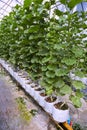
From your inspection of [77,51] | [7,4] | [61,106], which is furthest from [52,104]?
[7,4]

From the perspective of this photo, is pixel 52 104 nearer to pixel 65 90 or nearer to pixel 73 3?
pixel 65 90

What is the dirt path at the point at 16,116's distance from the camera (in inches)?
109

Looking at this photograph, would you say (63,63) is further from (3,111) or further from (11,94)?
(11,94)

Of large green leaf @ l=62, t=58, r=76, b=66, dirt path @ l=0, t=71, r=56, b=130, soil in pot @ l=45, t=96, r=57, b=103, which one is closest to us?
large green leaf @ l=62, t=58, r=76, b=66

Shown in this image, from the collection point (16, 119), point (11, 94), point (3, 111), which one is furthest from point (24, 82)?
point (16, 119)

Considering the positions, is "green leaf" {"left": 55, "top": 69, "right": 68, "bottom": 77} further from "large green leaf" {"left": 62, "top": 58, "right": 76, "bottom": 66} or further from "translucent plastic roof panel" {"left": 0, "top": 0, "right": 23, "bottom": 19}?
"translucent plastic roof panel" {"left": 0, "top": 0, "right": 23, "bottom": 19}

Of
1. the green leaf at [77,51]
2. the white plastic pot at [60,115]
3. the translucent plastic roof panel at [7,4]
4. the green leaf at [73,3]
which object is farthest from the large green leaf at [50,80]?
the translucent plastic roof panel at [7,4]

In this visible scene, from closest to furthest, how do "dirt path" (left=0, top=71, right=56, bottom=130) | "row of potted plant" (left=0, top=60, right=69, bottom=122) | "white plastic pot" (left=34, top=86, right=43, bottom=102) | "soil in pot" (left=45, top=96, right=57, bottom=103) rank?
"row of potted plant" (left=0, top=60, right=69, bottom=122)
"dirt path" (left=0, top=71, right=56, bottom=130)
"soil in pot" (left=45, top=96, right=57, bottom=103)
"white plastic pot" (left=34, top=86, right=43, bottom=102)

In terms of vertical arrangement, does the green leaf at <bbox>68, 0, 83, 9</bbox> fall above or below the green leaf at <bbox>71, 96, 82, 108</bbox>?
above

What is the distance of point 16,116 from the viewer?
308 cm

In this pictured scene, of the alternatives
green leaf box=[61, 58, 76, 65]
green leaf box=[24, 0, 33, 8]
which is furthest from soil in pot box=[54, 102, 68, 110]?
green leaf box=[24, 0, 33, 8]

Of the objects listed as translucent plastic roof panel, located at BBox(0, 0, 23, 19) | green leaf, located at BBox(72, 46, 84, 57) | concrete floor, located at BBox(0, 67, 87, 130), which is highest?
translucent plastic roof panel, located at BBox(0, 0, 23, 19)

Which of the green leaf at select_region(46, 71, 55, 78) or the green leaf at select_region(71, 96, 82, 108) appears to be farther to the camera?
the green leaf at select_region(46, 71, 55, 78)

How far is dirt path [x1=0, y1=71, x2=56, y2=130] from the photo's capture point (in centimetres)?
276
